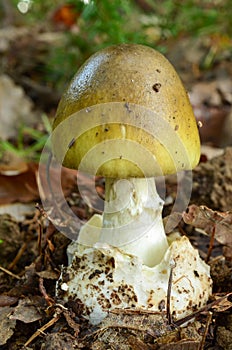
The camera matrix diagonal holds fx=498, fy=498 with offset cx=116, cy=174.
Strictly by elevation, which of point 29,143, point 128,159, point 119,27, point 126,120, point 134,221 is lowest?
point 134,221

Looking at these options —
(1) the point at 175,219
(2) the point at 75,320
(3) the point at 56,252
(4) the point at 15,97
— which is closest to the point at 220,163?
(1) the point at 175,219

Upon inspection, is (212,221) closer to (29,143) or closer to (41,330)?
(41,330)

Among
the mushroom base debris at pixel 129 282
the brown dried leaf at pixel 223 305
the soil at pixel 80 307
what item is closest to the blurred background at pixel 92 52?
the soil at pixel 80 307

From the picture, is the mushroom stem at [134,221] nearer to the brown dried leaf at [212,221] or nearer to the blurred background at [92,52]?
the brown dried leaf at [212,221]

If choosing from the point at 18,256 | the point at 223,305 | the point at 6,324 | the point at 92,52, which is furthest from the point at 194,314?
the point at 92,52

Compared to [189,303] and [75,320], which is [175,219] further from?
[75,320]

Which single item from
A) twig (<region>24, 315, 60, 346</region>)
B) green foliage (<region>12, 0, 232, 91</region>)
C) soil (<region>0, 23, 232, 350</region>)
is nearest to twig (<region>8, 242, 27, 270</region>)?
soil (<region>0, 23, 232, 350</region>)

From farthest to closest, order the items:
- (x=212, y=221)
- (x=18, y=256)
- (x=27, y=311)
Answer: (x=18, y=256)
(x=212, y=221)
(x=27, y=311)

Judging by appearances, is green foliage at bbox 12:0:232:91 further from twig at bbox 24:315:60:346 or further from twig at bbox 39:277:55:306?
twig at bbox 24:315:60:346
